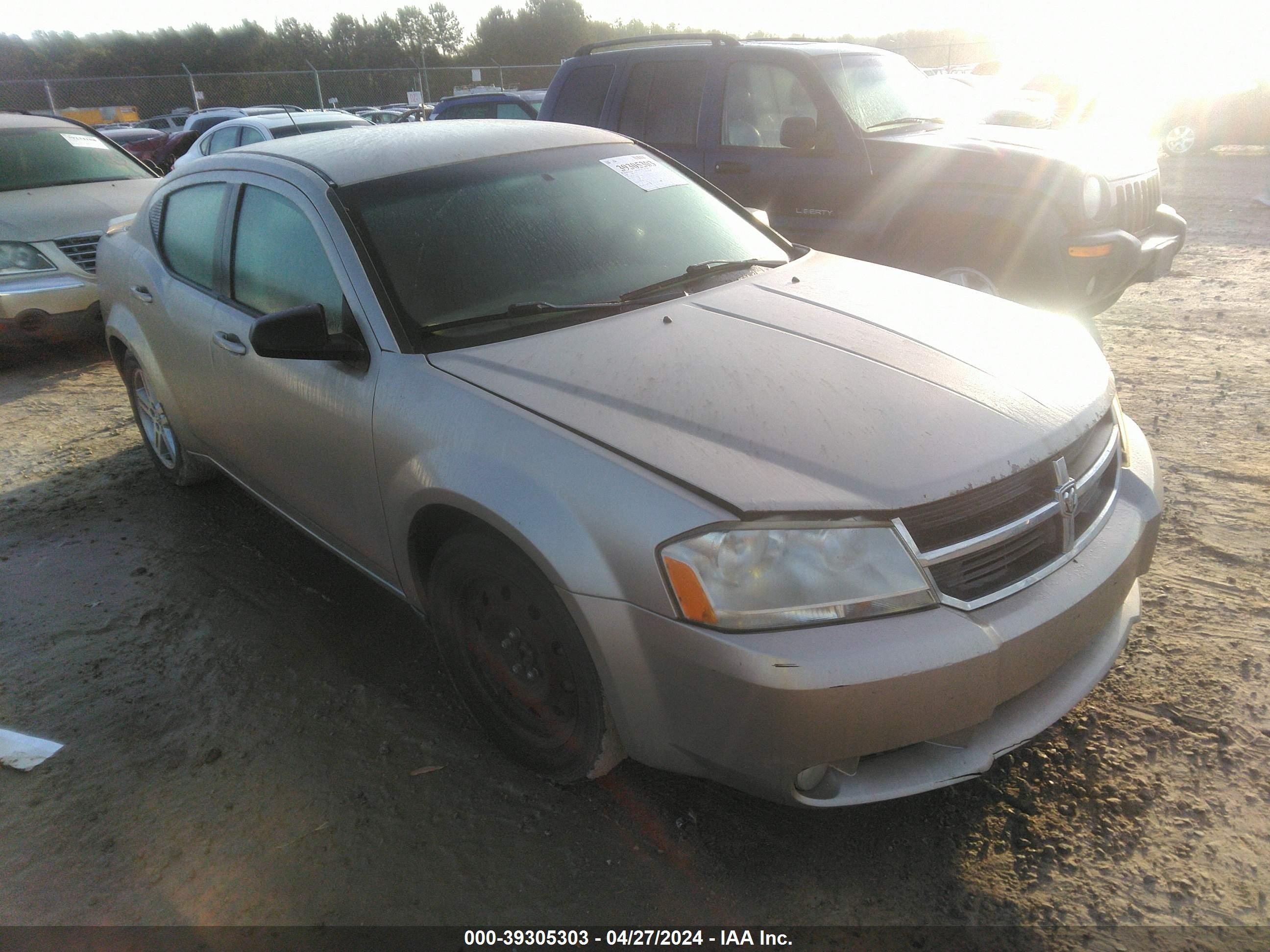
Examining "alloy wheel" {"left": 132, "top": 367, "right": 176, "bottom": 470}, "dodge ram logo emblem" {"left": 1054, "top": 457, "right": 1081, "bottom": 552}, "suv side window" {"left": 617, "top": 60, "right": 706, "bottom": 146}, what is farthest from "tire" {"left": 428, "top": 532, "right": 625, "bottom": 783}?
"suv side window" {"left": 617, "top": 60, "right": 706, "bottom": 146}

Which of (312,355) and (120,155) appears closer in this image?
(312,355)

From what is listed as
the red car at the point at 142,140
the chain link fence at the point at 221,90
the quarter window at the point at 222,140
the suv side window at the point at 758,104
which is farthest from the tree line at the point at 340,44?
the suv side window at the point at 758,104

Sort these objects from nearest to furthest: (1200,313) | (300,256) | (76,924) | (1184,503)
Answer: (76,924), (300,256), (1184,503), (1200,313)

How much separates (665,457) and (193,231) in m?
2.70

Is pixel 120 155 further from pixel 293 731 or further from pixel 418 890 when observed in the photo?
pixel 418 890

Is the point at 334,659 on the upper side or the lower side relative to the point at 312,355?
lower

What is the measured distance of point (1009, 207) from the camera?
517cm

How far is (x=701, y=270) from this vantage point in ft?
10.2

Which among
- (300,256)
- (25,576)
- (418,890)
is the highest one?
(300,256)

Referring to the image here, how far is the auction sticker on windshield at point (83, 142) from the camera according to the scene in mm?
7844

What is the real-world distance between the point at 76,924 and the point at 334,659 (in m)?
1.11

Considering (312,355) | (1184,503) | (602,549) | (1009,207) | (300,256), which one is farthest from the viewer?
(1009,207)

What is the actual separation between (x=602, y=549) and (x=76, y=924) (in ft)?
5.14

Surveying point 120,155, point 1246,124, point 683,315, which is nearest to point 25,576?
point 683,315
